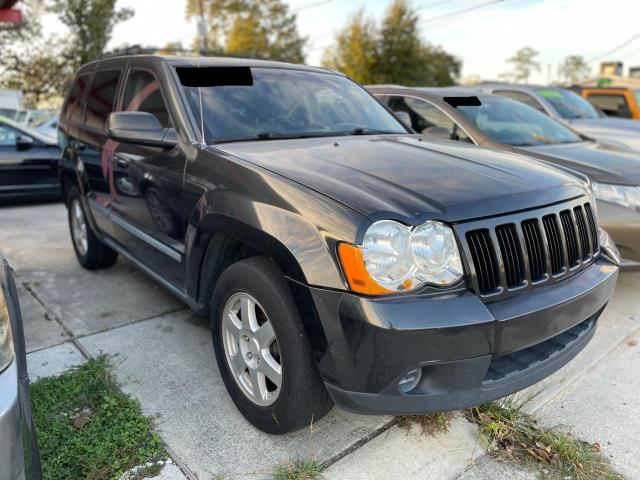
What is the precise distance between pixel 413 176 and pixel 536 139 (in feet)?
10.3

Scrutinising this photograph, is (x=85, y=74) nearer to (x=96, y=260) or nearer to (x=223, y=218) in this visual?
(x=96, y=260)

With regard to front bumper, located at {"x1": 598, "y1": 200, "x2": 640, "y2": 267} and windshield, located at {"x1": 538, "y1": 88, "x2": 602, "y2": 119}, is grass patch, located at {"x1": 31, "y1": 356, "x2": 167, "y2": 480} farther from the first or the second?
windshield, located at {"x1": 538, "y1": 88, "x2": 602, "y2": 119}

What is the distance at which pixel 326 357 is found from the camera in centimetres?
193

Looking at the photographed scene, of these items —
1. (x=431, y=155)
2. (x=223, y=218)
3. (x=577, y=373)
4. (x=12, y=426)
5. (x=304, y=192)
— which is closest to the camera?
(x=12, y=426)

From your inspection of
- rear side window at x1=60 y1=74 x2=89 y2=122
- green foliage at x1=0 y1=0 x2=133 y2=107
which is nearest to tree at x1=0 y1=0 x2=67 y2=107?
green foliage at x1=0 y1=0 x2=133 y2=107

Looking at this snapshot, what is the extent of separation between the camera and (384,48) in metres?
35.2

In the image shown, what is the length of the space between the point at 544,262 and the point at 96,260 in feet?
12.2

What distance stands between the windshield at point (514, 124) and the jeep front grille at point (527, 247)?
2.41 m

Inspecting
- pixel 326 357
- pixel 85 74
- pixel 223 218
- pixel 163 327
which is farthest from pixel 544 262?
pixel 85 74

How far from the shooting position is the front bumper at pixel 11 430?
136 centimetres

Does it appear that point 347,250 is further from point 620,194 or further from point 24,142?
point 24,142

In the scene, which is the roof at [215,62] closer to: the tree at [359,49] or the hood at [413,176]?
the hood at [413,176]

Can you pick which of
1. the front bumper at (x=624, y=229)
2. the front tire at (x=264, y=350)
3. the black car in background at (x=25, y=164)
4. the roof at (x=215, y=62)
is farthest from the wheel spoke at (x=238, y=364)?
the black car in background at (x=25, y=164)

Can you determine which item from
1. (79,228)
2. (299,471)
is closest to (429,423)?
(299,471)
